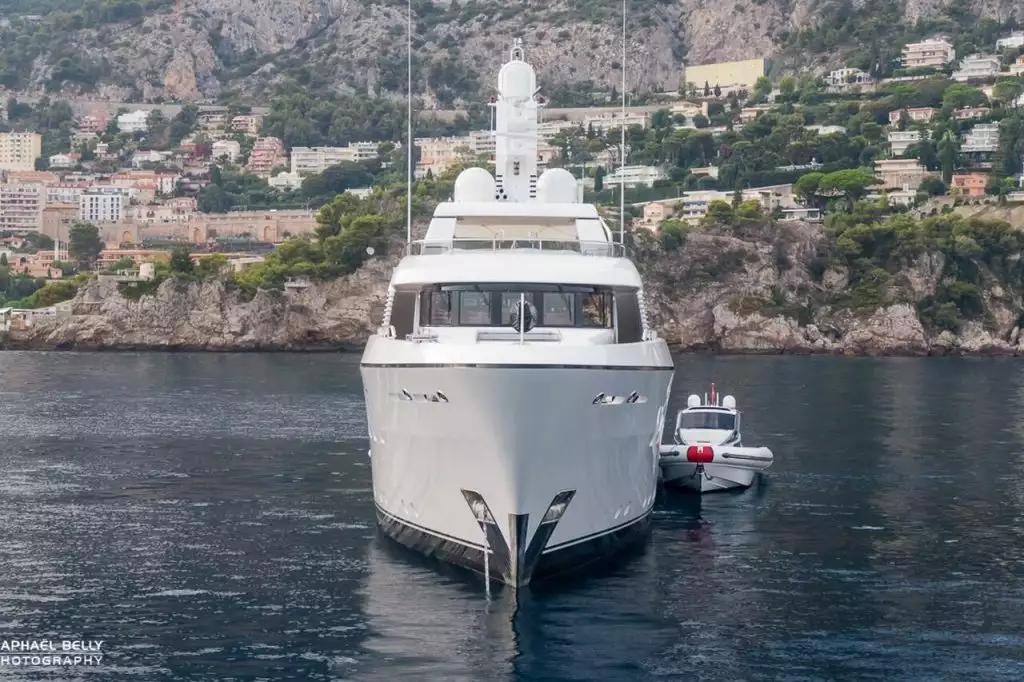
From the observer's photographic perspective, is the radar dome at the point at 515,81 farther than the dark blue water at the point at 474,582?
Yes

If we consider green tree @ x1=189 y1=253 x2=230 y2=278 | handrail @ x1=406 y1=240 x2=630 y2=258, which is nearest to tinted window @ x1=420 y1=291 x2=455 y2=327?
handrail @ x1=406 y1=240 x2=630 y2=258

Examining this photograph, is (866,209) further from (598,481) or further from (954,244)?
(598,481)

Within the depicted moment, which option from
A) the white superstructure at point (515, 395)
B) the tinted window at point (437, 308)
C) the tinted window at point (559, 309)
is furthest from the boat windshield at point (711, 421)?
the tinted window at point (437, 308)

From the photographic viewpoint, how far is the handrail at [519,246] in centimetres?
4319

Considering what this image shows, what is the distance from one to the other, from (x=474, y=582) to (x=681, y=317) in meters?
129

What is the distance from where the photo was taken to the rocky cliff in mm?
161875

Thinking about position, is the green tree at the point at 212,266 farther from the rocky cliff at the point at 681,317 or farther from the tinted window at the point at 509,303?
the tinted window at the point at 509,303

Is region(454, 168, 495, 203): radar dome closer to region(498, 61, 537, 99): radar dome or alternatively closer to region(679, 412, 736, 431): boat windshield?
region(498, 61, 537, 99): radar dome

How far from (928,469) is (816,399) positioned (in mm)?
31791

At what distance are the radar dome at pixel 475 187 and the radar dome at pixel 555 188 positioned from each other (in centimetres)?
169

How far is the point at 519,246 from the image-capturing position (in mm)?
45406

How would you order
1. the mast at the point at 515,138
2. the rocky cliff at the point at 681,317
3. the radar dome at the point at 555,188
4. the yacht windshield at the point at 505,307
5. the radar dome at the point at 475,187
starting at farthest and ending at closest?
the rocky cliff at the point at 681,317, the mast at the point at 515,138, the radar dome at the point at 555,188, the radar dome at the point at 475,187, the yacht windshield at the point at 505,307

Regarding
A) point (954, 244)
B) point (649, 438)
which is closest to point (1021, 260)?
point (954, 244)

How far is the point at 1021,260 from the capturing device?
6767 inches
